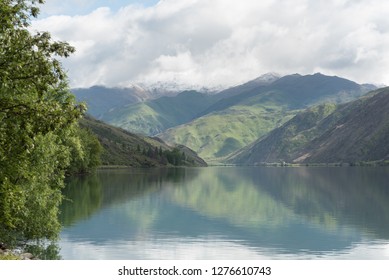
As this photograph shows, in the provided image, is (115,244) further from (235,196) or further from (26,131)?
(235,196)

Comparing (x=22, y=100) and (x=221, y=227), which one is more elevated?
(x=22, y=100)

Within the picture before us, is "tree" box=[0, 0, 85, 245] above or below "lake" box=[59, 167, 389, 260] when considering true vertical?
above

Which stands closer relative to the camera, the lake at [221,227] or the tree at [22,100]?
the tree at [22,100]

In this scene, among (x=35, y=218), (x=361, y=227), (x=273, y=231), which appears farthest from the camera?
(x=361, y=227)

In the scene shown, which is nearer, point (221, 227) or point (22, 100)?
point (22, 100)

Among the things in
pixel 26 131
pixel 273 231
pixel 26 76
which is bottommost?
pixel 273 231

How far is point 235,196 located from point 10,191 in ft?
360

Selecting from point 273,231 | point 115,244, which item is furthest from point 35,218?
→ point 273,231

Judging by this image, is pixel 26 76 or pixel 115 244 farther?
pixel 115 244

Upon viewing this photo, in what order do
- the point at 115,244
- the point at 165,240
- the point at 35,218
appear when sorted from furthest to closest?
the point at 165,240
the point at 115,244
the point at 35,218

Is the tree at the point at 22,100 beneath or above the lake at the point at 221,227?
above

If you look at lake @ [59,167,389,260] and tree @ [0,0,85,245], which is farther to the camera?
lake @ [59,167,389,260]

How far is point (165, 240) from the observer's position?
66000 mm

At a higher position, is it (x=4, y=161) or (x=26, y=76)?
(x=26, y=76)
